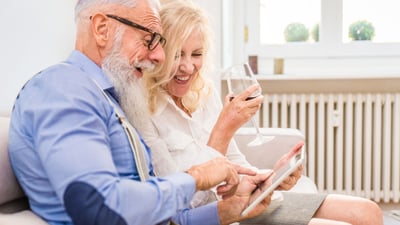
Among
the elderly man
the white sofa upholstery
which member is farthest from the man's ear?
the white sofa upholstery

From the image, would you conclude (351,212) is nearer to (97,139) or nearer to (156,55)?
(156,55)

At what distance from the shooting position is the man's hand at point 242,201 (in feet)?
4.49

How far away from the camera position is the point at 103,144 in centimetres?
95

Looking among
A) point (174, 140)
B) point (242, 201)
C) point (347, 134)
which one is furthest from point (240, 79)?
point (347, 134)

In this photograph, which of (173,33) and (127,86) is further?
(173,33)

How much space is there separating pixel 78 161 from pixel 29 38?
90 centimetres

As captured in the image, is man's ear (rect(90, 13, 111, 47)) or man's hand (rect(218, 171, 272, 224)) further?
man's hand (rect(218, 171, 272, 224))

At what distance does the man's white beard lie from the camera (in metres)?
1.16

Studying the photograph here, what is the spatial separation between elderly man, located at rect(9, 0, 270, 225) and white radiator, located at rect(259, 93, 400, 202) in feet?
6.73

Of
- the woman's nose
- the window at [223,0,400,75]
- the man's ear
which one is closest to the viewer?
the man's ear

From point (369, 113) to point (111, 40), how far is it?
2487 millimetres

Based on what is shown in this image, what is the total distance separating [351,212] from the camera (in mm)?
1628

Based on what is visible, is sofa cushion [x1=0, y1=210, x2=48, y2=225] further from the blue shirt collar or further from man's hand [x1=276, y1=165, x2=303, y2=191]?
man's hand [x1=276, y1=165, x2=303, y2=191]

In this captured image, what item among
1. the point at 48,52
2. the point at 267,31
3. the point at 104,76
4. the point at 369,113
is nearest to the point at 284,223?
the point at 104,76
